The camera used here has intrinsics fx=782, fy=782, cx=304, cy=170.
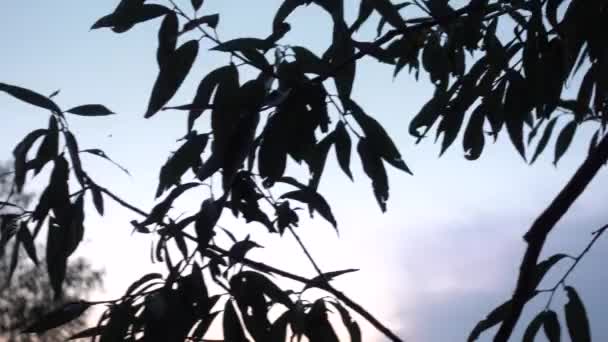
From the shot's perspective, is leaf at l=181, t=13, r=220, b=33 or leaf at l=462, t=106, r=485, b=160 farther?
leaf at l=462, t=106, r=485, b=160

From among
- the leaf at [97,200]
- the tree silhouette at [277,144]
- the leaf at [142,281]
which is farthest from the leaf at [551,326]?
the leaf at [97,200]

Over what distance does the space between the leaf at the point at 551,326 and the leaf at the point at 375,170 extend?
11.5 inches

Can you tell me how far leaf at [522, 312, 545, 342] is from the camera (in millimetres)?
1009

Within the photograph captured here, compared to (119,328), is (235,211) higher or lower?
higher

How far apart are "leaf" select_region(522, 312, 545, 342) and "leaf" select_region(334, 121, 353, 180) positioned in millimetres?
334

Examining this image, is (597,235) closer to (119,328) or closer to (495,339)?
(495,339)

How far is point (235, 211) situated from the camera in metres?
0.94

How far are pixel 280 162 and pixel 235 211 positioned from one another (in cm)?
25

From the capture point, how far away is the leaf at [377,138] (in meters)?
0.85

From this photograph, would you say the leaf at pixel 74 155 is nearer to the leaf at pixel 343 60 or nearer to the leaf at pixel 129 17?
the leaf at pixel 129 17

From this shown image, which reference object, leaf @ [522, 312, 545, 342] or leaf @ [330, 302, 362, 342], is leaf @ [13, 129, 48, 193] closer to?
leaf @ [330, 302, 362, 342]

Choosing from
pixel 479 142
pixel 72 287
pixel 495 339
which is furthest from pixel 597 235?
pixel 72 287

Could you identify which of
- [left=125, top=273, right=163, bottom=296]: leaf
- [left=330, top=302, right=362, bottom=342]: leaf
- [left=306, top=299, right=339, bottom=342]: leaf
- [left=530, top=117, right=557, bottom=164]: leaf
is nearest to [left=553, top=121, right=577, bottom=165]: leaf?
[left=530, top=117, right=557, bottom=164]: leaf

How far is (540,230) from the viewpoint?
24.3 inches
